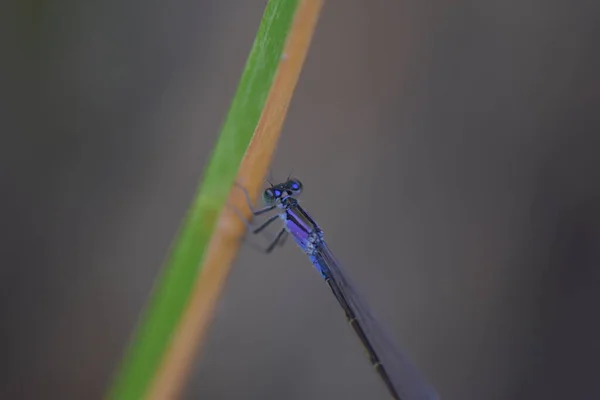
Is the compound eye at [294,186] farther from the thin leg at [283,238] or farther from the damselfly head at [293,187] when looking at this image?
the thin leg at [283,238]

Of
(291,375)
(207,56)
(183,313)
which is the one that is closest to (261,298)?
(291,375)

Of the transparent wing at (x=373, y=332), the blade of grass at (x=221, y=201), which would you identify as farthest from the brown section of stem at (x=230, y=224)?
the transparent wing at (x=373, y=332)

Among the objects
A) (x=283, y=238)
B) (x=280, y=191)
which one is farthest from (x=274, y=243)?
(x=280, y=191)

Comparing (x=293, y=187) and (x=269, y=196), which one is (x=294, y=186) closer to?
(x=293, y=187)

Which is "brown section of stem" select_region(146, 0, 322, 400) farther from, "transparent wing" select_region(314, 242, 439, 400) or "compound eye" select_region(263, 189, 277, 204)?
"transparent wing" select_region(314, 242, 439, 400)

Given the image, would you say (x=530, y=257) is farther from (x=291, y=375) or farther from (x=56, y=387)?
(x=56, y=387)

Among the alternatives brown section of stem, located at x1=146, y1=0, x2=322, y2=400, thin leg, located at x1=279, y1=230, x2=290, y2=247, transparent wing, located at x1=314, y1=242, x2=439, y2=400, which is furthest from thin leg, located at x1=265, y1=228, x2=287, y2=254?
brown section of stem, located at x1=146, y1=0, x2=322, y2=400
